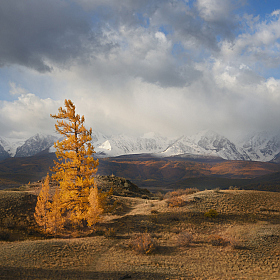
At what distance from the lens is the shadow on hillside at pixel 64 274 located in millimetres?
8196

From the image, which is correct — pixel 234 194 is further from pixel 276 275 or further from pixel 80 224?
pixel 80 224

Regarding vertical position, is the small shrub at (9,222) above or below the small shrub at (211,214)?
above

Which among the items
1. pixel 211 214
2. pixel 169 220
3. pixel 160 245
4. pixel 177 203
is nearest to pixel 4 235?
pixel 160 245

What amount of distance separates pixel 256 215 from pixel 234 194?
5.12 meters

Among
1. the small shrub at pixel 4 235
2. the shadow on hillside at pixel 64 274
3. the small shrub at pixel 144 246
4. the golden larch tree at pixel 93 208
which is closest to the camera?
the shadow on hillside at pixel 64 274

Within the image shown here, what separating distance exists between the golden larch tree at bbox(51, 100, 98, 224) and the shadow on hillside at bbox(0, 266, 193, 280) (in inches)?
276

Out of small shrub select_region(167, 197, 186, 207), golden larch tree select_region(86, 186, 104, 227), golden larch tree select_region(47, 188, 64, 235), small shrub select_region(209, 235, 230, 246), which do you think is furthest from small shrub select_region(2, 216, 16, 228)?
small shrub select_region(209, 235, 230, 246)

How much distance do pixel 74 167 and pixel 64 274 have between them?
931 cm

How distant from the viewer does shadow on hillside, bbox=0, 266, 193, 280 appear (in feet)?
26.9

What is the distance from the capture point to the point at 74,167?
668 inches

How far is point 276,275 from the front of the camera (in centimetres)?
949

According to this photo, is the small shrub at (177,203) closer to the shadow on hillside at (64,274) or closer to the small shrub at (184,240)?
the small shrub at (184,240)

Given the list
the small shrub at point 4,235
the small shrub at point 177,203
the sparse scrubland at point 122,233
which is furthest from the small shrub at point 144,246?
the small shrub at point 177,203

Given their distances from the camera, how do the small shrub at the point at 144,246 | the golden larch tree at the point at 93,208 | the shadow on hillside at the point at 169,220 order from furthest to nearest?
the shadow on hillside at the point at 169,220, the golden larch tree at the point at 93,208, the small shrub at the point at 144,246
